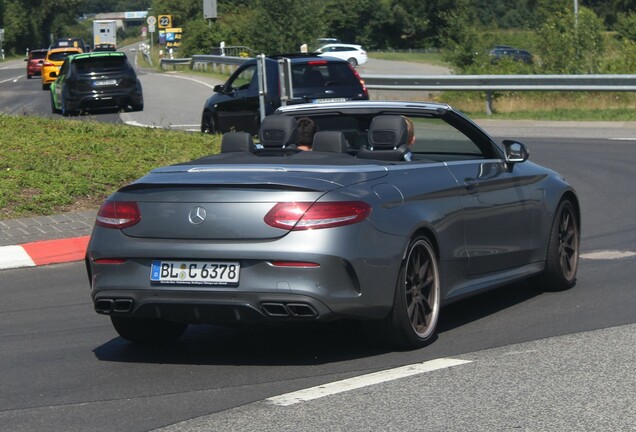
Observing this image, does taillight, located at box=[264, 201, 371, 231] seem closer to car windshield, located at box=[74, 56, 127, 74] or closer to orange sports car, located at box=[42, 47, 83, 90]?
car windshield, located at box=[74, 56, 127, 74]

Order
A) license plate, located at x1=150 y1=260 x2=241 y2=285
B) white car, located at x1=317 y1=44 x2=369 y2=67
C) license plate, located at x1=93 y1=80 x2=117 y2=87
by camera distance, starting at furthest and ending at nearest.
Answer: white car, located at x1=317 y1=44 x2=369 y2=67 < license plate, located at x1=93 y1=80 x2=117 y2=87 < license plate, located at x1=150 y1=260 x2=241 y2=285

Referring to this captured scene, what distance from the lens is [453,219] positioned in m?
7.78

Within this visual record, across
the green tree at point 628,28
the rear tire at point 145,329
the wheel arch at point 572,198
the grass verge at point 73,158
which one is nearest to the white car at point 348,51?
the green tree at point 628,28

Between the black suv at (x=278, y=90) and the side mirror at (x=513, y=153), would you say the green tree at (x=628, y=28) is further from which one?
the side mirror at (x=513, y=153)

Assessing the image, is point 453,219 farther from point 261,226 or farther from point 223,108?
point 223,108

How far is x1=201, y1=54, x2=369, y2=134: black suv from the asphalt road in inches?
429

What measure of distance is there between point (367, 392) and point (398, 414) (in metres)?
0.48

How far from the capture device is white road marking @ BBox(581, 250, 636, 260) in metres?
10.8

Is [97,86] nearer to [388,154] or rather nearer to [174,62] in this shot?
[388,154]

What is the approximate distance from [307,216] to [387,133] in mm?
1321

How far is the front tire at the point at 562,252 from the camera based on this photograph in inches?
360

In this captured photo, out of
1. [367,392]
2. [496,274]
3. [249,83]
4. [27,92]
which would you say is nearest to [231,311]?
[367,392]

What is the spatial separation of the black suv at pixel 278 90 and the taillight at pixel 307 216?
43.4 feet

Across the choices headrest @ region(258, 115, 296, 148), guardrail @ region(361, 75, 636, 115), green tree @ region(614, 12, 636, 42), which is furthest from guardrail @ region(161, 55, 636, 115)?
headrest @ region(258, 115, 296, 148)
